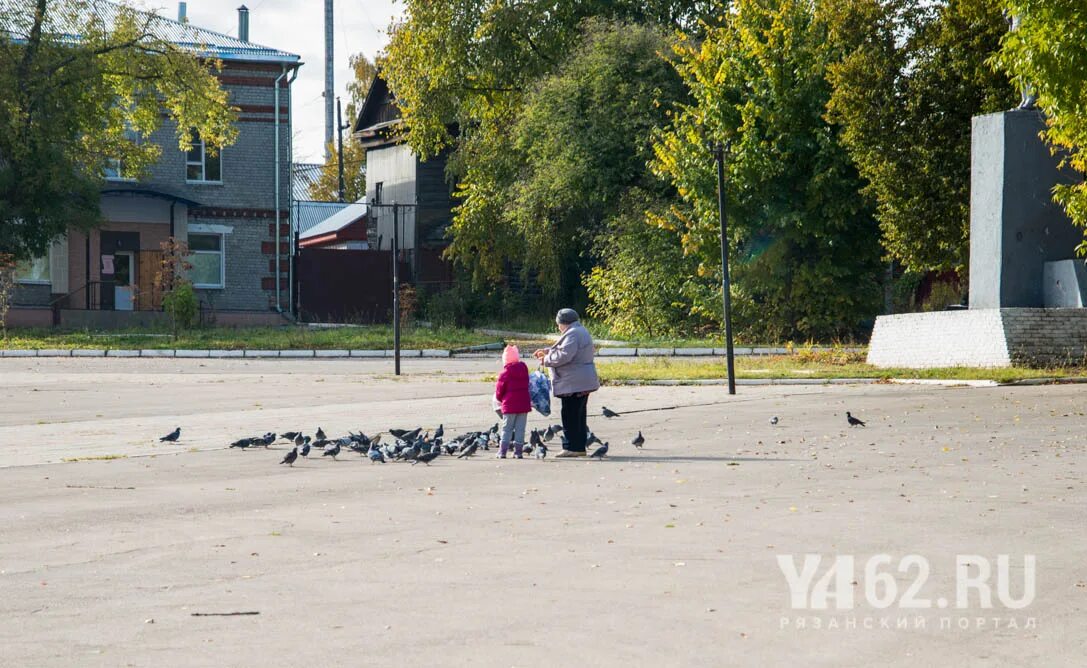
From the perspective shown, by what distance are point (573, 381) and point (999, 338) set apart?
1099cm

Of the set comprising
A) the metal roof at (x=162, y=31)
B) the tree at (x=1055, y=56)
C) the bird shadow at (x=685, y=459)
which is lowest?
the bird shadow at (x=685, y=459)

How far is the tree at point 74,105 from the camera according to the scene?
35.8 m

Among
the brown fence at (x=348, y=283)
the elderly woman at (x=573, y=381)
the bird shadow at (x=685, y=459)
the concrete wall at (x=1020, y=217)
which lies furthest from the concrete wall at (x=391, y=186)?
the bird shadow at (x=685, y=459)

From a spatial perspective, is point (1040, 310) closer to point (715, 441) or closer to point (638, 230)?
point (715, 441)

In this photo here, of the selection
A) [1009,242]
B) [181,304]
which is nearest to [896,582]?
[1009,242]

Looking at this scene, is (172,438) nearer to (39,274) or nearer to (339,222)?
(39,274)

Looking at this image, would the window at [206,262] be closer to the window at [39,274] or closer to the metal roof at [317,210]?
the window at [39,274]

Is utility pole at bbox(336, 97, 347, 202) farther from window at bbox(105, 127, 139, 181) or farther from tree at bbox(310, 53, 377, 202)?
window at bbox(105, 127, 139, 181)

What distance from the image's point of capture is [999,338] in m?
21.1

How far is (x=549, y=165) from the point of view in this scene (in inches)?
1475

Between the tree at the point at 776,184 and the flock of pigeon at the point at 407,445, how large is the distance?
63.9 feet

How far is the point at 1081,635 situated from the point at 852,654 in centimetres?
100

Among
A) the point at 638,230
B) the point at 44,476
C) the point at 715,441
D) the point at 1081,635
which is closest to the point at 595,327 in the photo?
the point at 638,230

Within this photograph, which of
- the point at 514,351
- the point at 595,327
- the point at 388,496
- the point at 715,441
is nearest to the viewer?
the point at 388,496
